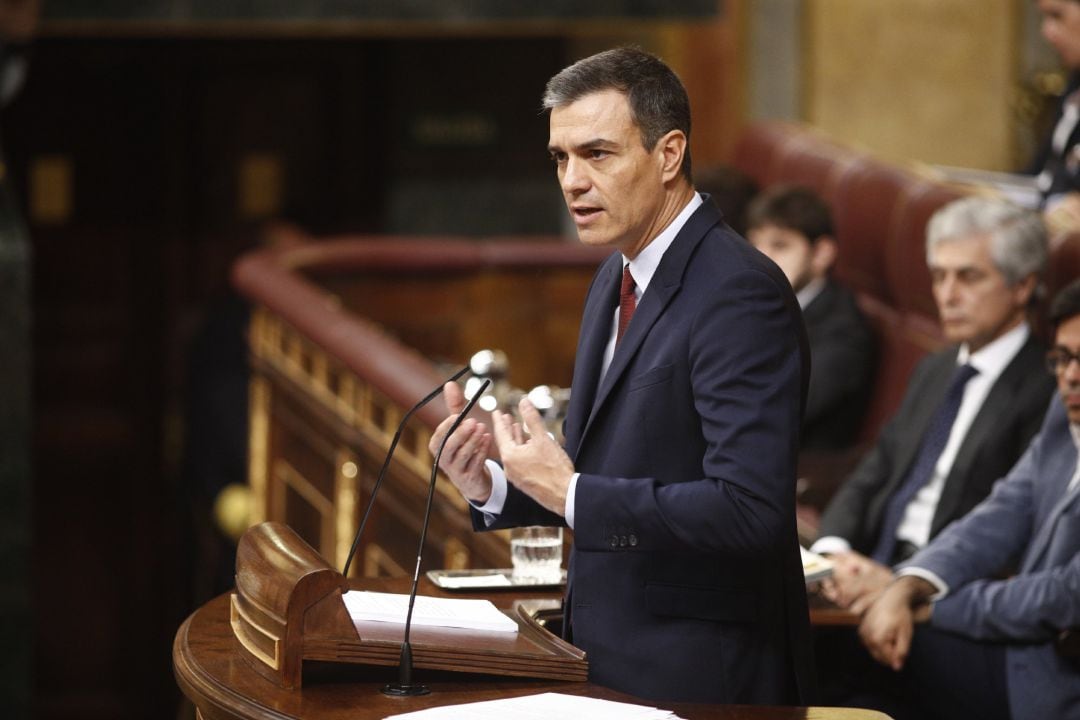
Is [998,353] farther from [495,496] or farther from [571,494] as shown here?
[571,494]

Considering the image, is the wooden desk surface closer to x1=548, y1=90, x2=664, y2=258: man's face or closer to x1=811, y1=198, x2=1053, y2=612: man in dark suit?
x1=548, y1=90, x2=664, y2=258: man's face

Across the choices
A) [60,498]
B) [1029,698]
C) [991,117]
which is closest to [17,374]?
[60,498]

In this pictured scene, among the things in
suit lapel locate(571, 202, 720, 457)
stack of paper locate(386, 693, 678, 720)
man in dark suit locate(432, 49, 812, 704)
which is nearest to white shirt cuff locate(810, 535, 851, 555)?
man in dark suit locate(432, 49, 812, 704)

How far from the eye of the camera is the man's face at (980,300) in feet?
11.9

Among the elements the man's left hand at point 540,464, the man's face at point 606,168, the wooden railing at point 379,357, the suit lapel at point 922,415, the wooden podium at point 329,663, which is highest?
the man's face at point 606,168

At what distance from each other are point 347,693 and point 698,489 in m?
0.50

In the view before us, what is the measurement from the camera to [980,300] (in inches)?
143

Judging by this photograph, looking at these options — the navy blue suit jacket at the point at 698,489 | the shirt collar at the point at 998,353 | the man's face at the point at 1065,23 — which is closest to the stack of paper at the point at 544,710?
the navy blue suit jacket at the point at 698,489

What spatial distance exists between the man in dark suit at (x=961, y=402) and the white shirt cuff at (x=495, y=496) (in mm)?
1280

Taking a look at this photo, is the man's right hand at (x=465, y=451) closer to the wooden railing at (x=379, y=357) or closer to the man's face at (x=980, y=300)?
the wooden railing at (x=379, y=357)

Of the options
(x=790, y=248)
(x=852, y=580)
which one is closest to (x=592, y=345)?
(x=852, y=580)

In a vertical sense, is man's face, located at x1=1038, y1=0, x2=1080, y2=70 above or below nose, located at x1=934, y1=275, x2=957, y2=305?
above

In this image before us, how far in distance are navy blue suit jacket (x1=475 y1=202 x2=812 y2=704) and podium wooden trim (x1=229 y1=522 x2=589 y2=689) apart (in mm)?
103

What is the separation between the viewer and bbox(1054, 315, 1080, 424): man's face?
3.00m
